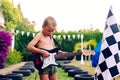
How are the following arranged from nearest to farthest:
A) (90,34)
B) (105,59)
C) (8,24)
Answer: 1. (105,59)
2. (8,24)
3. (90,34)

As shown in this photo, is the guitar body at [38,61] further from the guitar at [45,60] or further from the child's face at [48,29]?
the child's face at [48,29]

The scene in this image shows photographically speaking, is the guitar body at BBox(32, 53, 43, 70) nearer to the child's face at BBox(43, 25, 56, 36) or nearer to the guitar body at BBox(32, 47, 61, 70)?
the guitar body at BBox(32, 47, 61, 70)

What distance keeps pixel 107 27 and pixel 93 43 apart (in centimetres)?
2700

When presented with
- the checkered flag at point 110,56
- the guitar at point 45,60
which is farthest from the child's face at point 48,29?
the checkered flag at point 110,56

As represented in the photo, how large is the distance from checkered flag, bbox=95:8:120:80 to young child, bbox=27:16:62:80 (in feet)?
2.41

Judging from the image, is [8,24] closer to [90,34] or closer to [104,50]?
[90,34]

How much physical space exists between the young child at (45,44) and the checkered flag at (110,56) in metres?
0.73

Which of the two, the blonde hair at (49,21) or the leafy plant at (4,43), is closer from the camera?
the blonde hair at (49,21)

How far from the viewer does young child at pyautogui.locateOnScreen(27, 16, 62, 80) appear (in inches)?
199

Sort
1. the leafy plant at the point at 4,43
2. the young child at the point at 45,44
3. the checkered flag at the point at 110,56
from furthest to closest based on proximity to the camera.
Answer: the leafy plant at the point at 4,43 < the young child at the point at 45,44 < the checkered flag at the point at 110,56

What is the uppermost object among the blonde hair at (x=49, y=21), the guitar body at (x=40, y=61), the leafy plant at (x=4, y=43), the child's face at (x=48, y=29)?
the blonde hair at (x=49, y=21)

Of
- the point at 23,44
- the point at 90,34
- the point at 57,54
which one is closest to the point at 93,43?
the point at 90,34

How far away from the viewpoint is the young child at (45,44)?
505 cm

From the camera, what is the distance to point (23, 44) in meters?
30.3
